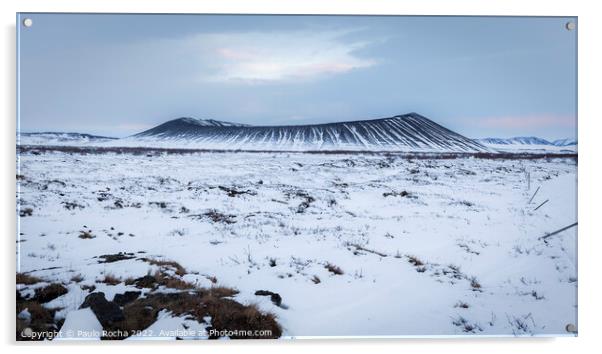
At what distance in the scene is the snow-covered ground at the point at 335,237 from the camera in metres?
4.83

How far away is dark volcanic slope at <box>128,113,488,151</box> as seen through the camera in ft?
18.6

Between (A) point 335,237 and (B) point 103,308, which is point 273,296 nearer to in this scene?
(A) point 335,237

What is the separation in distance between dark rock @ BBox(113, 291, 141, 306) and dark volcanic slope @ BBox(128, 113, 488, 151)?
2.19 metres

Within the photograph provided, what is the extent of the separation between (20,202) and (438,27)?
6.63 metres

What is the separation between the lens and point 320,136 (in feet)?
20.8

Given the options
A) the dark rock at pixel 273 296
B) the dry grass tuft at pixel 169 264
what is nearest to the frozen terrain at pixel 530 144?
the dark rock at pixel 273 296

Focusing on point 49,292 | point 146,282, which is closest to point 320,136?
point 146,282

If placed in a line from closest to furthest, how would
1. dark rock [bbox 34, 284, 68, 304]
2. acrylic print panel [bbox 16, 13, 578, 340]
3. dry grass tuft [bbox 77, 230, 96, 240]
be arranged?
1. dark rock [bbox 34, 284, 68, 304]
2. acrylic print panel [bbox 16, 13, 578, 340]
3. dry grass tuft [bbox 77, 230, 96, 240]

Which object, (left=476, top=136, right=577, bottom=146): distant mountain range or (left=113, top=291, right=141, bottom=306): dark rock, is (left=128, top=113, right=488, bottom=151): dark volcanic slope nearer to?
(left=476, top=136, right=577, bottom=146): distant mountain range

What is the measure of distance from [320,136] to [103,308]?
13.6ft

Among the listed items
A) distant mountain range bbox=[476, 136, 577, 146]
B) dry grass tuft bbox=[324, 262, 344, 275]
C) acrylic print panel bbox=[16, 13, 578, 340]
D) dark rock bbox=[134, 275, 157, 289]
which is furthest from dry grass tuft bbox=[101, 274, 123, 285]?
distant mountain range bbox=[476, 136, 577, 146]

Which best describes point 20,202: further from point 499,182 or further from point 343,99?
point 499,182

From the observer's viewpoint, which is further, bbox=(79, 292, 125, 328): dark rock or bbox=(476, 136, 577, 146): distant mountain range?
bbox=(476, 136, 577, 146): distant mountain range

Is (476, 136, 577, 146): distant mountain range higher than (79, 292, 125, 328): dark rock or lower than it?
higher
